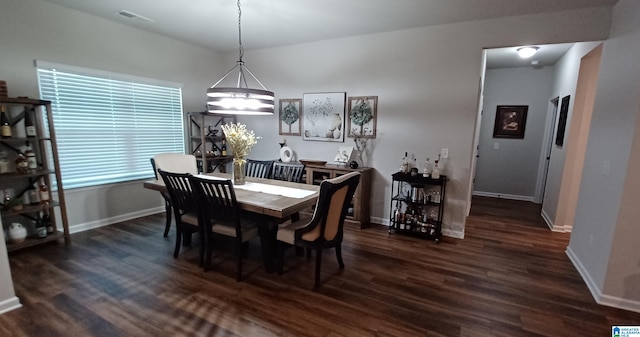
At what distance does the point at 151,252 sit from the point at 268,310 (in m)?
1.72

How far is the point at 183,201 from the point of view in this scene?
284 cm

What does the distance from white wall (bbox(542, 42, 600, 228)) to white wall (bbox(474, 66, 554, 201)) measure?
49cm

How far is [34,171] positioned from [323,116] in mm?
3498

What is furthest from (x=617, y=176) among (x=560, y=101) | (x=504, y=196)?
(x=504, y=196)

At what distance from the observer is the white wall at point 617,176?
2189 millimetres

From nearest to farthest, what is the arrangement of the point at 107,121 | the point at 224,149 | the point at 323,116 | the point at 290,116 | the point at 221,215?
the point at 221,215 < the point at 107,121 < the point at 323,116 < the point at 290,116 < the point at 224,149

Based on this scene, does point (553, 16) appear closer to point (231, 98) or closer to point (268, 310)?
Result: point (231, 98)

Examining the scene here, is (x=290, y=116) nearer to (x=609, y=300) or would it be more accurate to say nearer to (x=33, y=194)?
(x=33, y=194)

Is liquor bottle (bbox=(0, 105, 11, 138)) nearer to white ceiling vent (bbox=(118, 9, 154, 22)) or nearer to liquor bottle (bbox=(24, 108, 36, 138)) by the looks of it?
liquor bottle (bbox=(24, 108, 36, 138))

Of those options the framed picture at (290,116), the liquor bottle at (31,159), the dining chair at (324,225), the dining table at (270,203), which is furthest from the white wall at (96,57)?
the dining chair at (324,225)

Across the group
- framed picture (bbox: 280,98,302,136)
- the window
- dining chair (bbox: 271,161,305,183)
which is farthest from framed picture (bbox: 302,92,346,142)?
the window

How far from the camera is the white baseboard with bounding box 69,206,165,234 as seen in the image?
365 centimetres

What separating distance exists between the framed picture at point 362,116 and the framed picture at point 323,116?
14 cm

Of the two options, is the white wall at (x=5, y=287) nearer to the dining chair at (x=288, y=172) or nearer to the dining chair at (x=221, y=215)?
the dining chair at (x=221, y=215)
